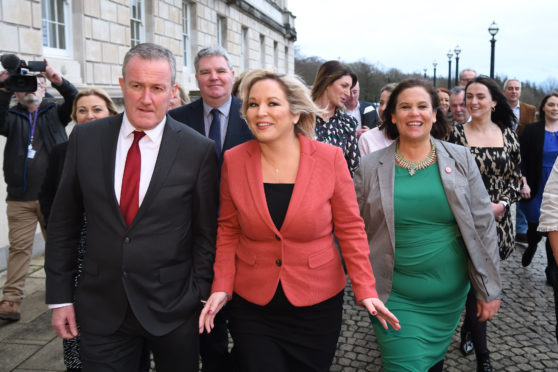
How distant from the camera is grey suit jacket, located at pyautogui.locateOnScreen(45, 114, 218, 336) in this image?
7.22 feet

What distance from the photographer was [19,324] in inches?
186

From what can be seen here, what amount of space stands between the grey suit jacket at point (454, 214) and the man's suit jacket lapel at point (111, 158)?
1.54 meters

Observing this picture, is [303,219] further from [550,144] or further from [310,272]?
[550,144]

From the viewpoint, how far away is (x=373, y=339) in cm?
443

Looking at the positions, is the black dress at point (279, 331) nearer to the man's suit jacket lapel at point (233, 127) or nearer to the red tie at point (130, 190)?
the red tie at point (130, 190)

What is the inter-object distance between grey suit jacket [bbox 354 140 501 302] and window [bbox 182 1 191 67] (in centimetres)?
1247

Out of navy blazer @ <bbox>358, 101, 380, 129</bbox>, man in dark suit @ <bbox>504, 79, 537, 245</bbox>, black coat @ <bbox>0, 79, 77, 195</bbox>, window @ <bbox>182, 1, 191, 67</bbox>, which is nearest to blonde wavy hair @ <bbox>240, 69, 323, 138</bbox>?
black coat @ <bbox>0, 79, 77, 195</bbox>

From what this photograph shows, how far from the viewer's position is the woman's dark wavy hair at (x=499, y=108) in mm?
4137

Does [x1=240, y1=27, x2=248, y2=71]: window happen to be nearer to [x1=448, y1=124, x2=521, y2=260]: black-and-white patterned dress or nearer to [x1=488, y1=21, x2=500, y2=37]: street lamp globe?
[x1=488, y1=21, x2=500, y2=37]: street lamp globe

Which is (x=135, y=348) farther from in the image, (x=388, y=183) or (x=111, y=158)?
(x=388, y=183)

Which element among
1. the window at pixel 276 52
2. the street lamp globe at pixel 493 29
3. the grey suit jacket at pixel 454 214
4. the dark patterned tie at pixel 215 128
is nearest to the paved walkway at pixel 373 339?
the grey suit jacket at pixel 454 214

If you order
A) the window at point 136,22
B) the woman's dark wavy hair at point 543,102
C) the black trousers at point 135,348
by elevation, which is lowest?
the black trousers at point 135,348

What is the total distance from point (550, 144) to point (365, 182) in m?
4.71

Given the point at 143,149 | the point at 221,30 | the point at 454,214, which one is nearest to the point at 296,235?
the point at 143,149
